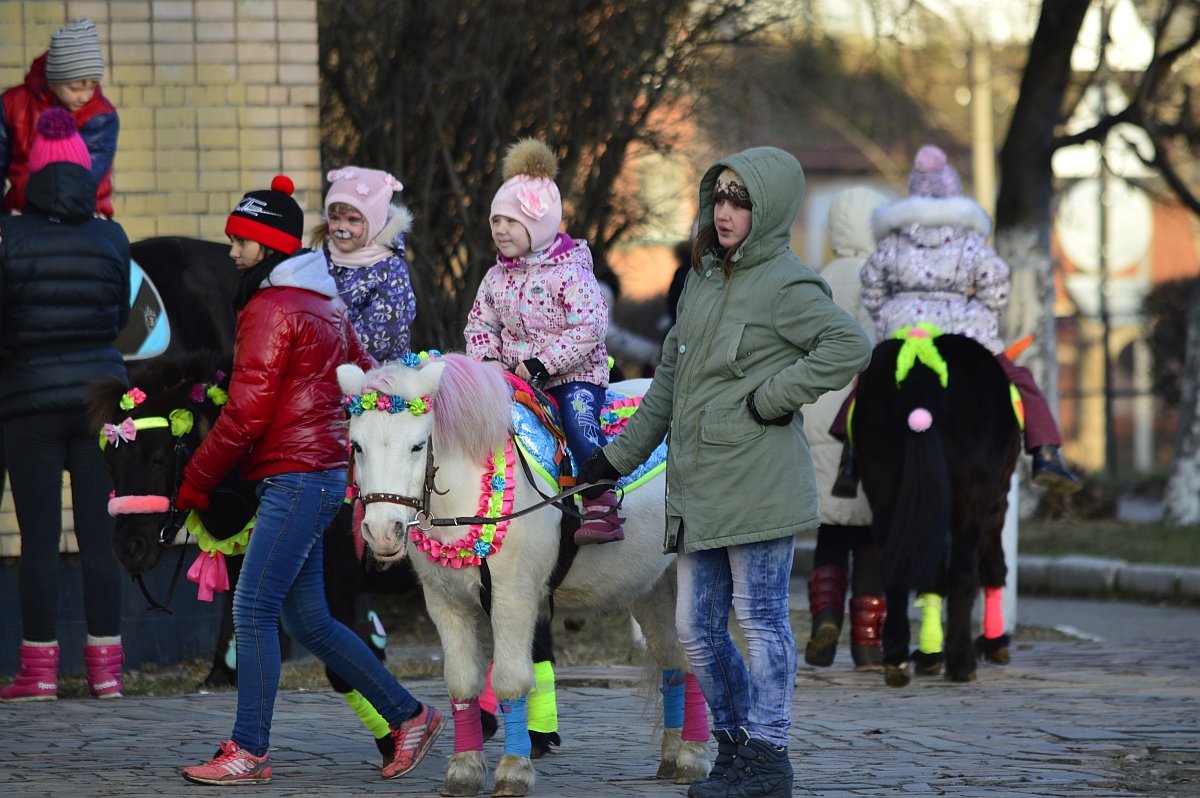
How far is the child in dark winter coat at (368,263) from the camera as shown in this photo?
7699mm

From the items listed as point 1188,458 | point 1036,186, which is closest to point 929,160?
point 1036,186

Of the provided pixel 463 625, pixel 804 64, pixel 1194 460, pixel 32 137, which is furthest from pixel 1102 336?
pixel 463 625

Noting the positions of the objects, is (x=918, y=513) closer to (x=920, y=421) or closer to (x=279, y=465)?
(x=920, y=421)

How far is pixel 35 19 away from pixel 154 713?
12.9 feet

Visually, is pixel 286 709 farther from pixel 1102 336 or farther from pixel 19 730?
pixel 1102 336

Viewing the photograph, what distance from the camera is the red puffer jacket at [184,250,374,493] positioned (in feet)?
21.7

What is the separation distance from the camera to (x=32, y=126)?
9344mm

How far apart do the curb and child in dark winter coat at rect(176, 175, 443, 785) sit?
8.22 m

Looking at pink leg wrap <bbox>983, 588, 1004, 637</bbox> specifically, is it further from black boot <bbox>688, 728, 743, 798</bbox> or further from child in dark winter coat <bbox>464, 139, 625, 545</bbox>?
black boot <bbox>688, 728, 743, 798</bbox>

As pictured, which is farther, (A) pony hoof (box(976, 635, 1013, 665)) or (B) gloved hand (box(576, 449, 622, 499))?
(A) pony hoof (box(976, 635, 1013, 665))

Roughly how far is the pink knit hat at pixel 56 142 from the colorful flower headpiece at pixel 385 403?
10.4 feet

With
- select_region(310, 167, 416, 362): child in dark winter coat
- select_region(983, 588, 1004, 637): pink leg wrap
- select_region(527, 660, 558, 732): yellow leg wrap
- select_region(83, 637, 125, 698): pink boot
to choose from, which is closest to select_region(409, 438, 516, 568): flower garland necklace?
select_region(527, 660, 558, 732): yellow leg wrap

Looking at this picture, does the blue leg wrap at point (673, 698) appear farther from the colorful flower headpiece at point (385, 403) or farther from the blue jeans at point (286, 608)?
the colorful flower headpiece at point (385, 403)

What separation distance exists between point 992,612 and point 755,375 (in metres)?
4.55
